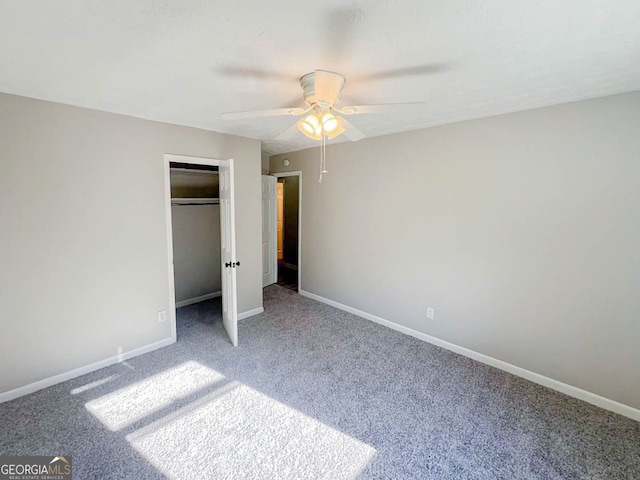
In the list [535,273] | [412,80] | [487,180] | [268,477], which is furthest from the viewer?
[487,180]

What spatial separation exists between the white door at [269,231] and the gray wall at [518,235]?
1705 mm

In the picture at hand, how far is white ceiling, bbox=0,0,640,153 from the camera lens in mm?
1245

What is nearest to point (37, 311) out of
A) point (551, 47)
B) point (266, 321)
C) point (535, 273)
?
point (266, 321)

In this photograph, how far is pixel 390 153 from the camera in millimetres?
3496

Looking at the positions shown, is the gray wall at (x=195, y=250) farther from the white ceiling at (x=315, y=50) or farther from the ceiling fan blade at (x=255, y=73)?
the ceiling fan blade at (x=255, y=73)

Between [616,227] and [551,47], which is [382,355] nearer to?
[616,227]

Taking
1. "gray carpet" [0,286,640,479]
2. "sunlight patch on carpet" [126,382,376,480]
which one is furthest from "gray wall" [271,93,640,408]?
"sunlight patch on carpet" [126,382,376,480]

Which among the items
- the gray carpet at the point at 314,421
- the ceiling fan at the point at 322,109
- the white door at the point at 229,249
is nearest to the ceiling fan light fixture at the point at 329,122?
the ceiling fan at the point at 322,109

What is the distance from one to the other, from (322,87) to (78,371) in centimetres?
314

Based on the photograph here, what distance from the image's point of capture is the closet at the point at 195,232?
165 inches

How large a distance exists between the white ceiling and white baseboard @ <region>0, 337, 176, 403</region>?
228 centimetres

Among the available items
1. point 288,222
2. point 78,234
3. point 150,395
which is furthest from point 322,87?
point 288,222

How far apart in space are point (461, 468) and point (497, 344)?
4.61 feet

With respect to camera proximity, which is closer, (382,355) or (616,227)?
(616,227)
